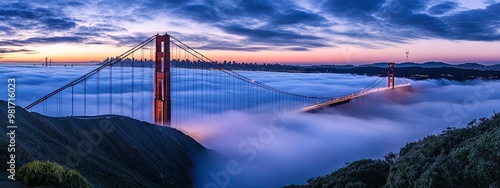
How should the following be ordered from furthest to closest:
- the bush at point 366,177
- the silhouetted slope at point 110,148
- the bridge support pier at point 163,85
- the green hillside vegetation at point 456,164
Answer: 1. the bridge support pier at point 163,85
2. the silhouetted slope at point 110,148
3. the bush at point 366,177
4. the green hillside vegetation at point 456,164

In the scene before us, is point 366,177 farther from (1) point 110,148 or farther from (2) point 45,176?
(1) point 110,148

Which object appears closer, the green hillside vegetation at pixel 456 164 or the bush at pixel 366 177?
the green hillside vegetation at pixel 456 164

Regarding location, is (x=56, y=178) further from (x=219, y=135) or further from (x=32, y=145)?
(x=219, y=135)

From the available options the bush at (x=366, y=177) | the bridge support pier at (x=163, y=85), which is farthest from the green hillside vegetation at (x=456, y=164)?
the bridge support pier at (x=163, y=85)

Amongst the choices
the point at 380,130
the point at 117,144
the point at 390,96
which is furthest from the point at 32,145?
the point at 390,96

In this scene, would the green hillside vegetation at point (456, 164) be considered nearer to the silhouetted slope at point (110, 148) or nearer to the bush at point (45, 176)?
the bush at point (45, 176)

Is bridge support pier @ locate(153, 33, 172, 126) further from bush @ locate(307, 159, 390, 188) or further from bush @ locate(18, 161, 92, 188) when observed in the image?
bush @ locate(18, 161, 92, 188)
